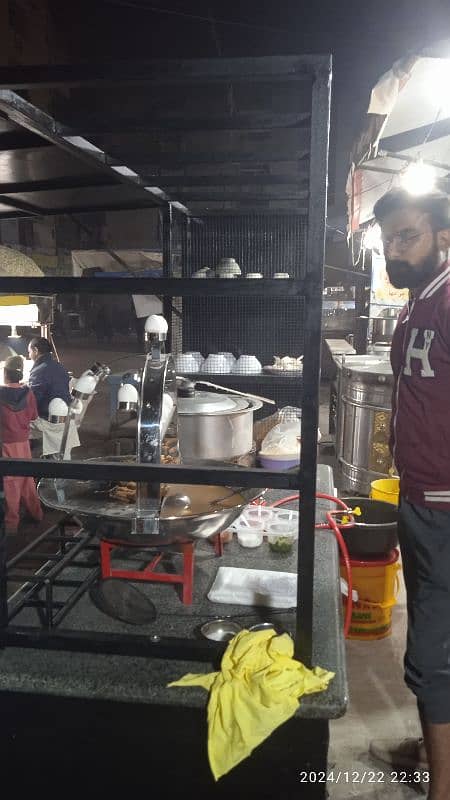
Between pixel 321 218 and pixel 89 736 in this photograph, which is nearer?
pixel 321 218

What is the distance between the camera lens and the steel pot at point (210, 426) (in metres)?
3.70

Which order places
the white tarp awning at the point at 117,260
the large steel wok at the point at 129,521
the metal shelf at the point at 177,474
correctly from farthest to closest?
the white tarp awning at the point at 117,260, the large steel wok at the point at 129,521, the metal shelf at the point at 177,474

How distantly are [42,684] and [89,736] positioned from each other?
0.29m

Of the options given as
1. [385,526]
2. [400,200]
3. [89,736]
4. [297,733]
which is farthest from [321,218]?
[385,526]

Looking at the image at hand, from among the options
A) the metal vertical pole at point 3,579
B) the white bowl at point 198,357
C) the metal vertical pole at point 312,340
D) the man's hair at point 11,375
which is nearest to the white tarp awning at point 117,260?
the man's hair at point 11,375

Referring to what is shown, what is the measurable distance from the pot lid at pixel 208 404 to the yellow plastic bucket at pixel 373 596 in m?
1.30

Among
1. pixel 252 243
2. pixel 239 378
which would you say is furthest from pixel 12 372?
pixel 252 243

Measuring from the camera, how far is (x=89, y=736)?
2113 mm

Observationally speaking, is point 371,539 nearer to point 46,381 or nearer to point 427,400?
point 427,400

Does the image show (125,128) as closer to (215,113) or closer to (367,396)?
(215,113)

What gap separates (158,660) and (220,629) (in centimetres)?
29

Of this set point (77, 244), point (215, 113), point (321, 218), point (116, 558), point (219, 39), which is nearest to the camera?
point (321, 218)

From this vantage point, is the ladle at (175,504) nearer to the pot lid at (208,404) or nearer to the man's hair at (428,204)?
the pot lid at (208,404)

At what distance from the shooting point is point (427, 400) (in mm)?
2285
